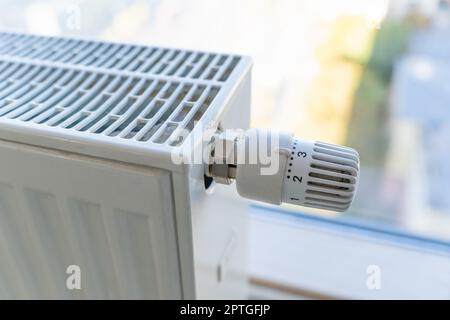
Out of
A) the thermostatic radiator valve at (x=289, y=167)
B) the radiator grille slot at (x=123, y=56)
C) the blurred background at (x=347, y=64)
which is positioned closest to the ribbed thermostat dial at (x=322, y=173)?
the thermostatic radiator valve at (x=289, y=167)

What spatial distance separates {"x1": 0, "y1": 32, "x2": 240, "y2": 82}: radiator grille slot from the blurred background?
9 cm

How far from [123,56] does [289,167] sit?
0.21 m

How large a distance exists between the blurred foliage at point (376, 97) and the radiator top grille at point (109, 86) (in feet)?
0.83

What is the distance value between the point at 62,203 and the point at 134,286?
0.11 m

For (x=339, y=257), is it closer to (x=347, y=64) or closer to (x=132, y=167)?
(x=347, y=64)

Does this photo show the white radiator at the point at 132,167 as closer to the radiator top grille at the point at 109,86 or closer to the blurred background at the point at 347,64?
the radiator top grille at the point at 109,86

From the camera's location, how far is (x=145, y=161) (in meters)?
0.33

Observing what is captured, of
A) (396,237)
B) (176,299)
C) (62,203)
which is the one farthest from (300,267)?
(62,203)

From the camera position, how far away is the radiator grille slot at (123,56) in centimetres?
43

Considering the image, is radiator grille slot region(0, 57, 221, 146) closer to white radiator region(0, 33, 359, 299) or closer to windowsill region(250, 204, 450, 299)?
white radiator region(0, 33, 359, 299)

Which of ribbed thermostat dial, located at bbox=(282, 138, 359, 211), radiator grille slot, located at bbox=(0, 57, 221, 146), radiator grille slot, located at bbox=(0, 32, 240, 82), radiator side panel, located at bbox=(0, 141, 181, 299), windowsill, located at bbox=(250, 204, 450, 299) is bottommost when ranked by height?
windowsill, located at bbox=(250, 204, 450, 299)

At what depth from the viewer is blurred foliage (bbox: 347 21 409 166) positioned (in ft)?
1.95

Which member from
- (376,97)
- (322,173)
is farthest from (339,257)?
(322,173)

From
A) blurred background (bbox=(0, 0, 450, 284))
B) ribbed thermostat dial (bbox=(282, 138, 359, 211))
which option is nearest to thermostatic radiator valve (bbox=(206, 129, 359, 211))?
ribbed thermostat dial (bbox=(282, 138, 359, 211))
